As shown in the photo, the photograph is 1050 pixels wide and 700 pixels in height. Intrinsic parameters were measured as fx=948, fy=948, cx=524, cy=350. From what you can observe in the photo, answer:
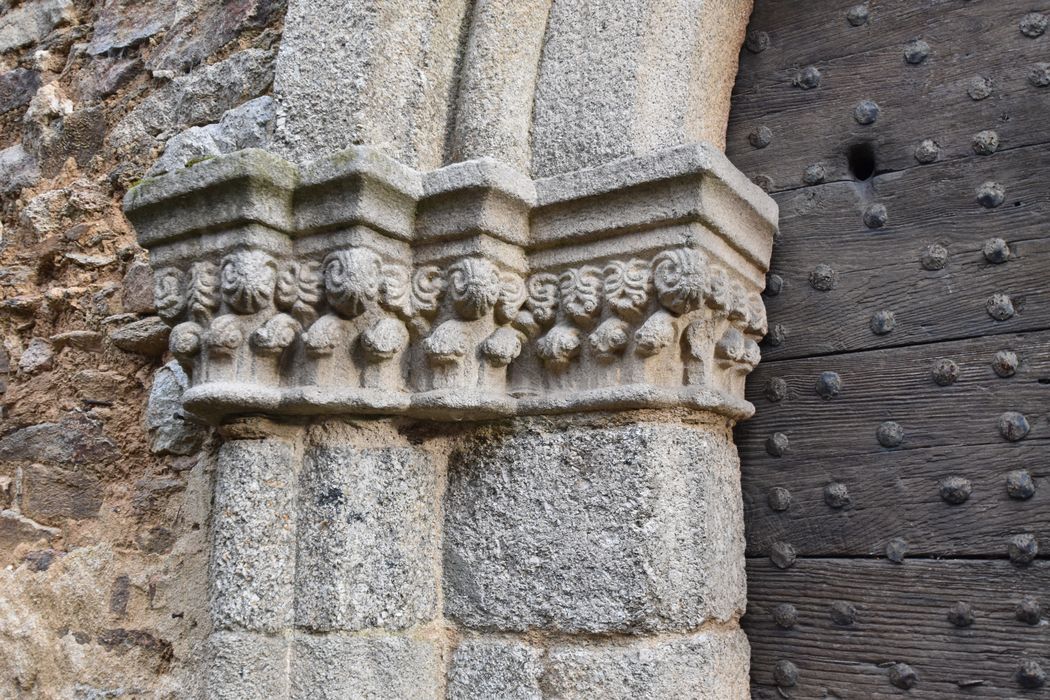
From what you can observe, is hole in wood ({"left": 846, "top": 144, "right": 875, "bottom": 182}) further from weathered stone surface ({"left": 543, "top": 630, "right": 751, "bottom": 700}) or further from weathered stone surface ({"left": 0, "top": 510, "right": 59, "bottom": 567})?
weathered stone surface ({"left": 0, "top": 510, "right": 59, "bottom": 567})

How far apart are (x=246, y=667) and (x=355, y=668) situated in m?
0.16

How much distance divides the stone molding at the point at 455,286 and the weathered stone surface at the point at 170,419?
0.99ft

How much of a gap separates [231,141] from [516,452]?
0.87 meters

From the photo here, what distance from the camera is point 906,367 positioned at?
5.03ft

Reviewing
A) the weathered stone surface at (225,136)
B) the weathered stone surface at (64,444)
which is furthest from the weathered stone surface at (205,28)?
the weathered stone surface at (64,444)

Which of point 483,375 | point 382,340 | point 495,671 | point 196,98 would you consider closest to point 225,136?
point 196,98

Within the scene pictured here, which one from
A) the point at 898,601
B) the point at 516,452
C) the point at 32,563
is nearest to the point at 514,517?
the point at 516,452

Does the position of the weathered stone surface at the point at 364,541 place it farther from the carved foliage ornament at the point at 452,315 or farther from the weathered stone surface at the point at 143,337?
the weathered stone surface at the point at 143,337

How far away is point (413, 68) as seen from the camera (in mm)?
1633

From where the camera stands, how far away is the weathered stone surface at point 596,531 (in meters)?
1.38

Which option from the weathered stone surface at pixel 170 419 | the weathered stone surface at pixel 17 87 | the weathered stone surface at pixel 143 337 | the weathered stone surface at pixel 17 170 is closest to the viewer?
the weathered stone surface at pixel 170 419

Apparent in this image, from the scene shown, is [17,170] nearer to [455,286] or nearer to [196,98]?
[196,98]

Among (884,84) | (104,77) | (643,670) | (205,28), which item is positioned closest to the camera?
(643,670)

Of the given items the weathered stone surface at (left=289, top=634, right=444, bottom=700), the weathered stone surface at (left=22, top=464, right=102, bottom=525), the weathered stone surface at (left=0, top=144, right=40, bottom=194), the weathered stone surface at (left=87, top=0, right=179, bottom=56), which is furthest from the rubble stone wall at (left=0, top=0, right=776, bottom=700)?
the weathered stone surface at (left=0, top=144, right=40, bottom=194)
